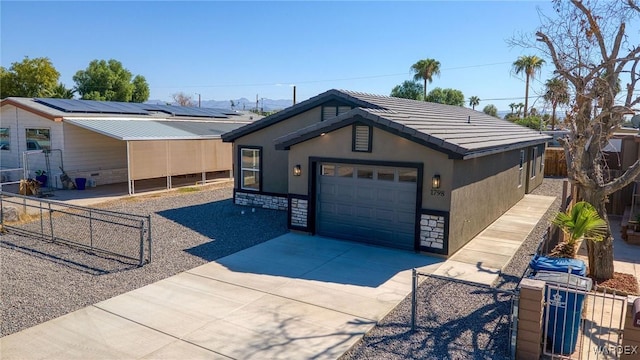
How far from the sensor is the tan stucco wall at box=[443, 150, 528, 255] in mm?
10773

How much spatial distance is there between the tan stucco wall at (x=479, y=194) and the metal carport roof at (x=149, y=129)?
1296 centimetres

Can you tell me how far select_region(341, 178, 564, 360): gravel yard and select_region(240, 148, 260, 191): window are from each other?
9158mm

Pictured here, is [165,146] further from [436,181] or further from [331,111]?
[436,181]

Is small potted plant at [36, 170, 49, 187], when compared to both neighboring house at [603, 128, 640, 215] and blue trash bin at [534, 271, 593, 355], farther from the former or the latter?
neighboring house at [603, 128, 640, 215]

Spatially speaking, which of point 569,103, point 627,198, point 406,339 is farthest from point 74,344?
point 627,198

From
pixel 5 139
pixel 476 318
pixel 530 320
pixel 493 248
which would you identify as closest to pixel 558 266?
pixel 530 320

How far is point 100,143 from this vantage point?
21109 millimetres

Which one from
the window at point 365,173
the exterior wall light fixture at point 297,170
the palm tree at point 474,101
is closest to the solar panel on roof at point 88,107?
the exterior wall light fixture at point 297,170

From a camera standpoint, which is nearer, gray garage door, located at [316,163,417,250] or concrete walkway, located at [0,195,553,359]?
concrete walkway, located at [0,195,553,359]

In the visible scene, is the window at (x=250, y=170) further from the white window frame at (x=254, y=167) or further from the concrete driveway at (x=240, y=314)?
the concrete driveway at (x=240, y=314)

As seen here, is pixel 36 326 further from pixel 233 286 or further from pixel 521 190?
pixel 521 190

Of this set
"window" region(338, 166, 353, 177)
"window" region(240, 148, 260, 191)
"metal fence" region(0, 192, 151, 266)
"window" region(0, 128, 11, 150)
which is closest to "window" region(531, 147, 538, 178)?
"window" region(338, 166, 353, 177)

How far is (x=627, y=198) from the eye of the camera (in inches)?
604

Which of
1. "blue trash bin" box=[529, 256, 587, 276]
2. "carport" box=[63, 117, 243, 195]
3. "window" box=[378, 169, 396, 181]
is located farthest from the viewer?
"carport" box=[63, 117, 243, 195]
